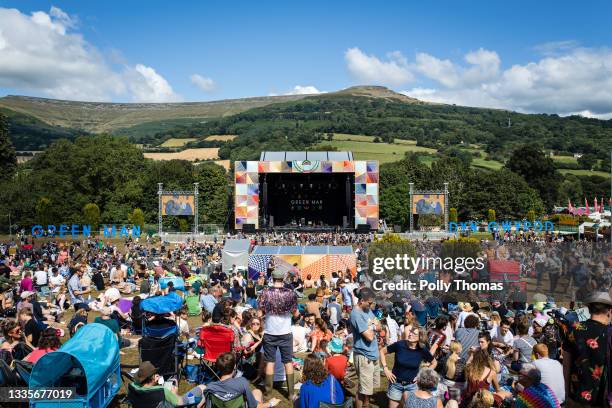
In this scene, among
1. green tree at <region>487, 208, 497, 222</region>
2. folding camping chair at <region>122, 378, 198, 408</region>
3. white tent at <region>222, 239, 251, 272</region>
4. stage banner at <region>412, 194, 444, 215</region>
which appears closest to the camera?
folding camping chair at <region>122, 378, 198, 408</region>

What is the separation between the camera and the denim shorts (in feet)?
17.4

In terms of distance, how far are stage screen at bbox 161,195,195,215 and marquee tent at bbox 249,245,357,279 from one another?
24900mm

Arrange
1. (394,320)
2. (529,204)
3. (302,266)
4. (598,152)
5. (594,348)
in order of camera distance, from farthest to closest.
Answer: (598,152) < (529,204) < (302,266) < (394,320) < (594,348)

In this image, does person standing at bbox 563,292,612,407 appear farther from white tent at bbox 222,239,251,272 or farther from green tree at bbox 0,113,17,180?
green tree at bbox 0,113,17,180

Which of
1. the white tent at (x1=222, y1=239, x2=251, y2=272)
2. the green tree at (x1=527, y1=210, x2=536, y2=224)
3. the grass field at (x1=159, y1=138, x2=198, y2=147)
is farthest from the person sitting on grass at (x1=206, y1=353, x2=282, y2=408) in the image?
the grass field at (x1=159, y1=138, x2=198, y2=147)

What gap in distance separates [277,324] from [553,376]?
285 cm

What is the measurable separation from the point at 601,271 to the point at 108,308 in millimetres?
9530

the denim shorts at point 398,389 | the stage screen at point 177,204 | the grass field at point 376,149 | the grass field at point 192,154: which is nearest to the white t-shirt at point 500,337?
the denim shorts at point 398,389

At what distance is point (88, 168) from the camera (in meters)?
52.4

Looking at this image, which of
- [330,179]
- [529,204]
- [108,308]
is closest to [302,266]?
[108,308]

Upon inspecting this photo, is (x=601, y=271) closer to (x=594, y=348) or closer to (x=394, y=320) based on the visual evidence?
(x=394, y=320)

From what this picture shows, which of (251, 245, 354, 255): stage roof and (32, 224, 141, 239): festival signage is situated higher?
(251, 245, 354, 255): stage roof

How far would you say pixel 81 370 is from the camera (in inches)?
206

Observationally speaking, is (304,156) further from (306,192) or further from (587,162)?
(587,162)
